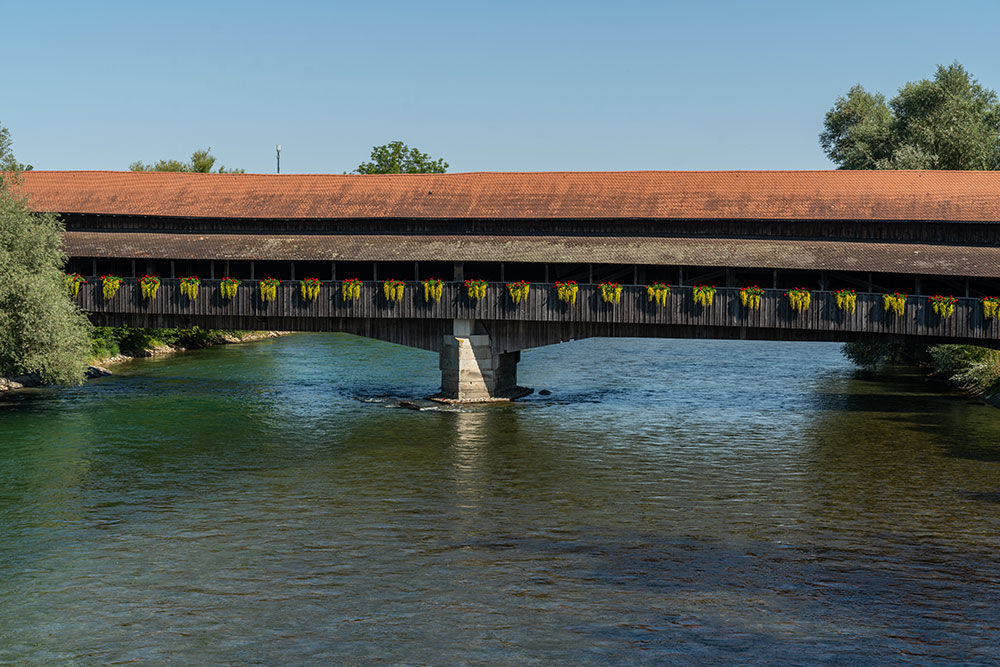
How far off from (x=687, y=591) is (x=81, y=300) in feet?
84.4

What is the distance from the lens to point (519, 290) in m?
33.7

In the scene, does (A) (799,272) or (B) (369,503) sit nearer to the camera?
(B) (369,503)

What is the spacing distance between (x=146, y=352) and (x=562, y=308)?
23.7 meters

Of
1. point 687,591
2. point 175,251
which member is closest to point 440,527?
point 687,591

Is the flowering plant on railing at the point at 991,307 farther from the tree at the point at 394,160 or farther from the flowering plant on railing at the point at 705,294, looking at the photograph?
the tree at the point at 394,160

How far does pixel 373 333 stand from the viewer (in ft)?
116

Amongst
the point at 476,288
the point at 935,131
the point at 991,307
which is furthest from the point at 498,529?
the point at 935,131

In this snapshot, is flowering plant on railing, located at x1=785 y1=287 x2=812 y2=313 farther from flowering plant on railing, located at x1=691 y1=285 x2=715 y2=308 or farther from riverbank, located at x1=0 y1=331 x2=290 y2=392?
riverbank, located at x1=0 y1=331 x2=290 y2=392

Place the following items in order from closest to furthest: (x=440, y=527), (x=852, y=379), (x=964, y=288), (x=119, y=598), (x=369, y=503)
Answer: (x=119, y=598) → (x=440, y=527) → (x=369, y=503) → (x=964, y=288) → (x=852, y=379)

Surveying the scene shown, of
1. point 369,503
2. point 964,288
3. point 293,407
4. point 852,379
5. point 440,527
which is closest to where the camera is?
point 440,527

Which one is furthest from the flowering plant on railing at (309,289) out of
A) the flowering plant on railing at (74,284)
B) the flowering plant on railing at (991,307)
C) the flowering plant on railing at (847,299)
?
the flowering plant on railing at (991,307)

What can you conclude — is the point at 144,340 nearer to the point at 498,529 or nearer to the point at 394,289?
the point at 394,289

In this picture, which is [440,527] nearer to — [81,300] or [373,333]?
[373,333]

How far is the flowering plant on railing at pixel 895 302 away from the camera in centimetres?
3119
